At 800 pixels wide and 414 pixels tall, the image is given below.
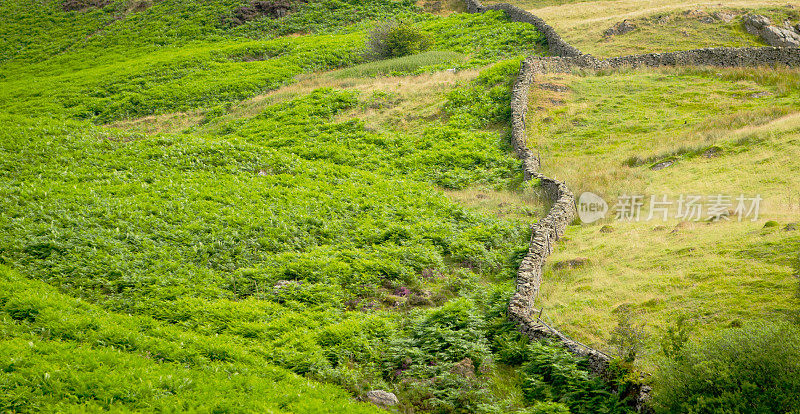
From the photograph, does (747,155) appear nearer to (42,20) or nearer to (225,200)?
(225,200)

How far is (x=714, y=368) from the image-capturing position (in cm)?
840

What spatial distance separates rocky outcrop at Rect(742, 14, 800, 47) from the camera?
3803cm

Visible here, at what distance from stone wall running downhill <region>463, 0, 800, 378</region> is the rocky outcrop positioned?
6.89m

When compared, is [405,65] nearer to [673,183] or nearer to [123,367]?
[673,183]

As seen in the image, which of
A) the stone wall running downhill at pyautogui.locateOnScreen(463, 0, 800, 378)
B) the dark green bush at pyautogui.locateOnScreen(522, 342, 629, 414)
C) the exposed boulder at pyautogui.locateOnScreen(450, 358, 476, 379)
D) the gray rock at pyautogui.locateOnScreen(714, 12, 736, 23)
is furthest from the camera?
the gray rock at pyautogui.locateOnScreen(714, 12, 736, 23)

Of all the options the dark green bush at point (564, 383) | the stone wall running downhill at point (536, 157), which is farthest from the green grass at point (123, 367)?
the stone wall running downhill at point (536, 157)

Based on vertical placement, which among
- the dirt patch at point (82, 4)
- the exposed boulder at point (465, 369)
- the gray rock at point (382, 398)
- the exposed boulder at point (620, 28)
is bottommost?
the exposed boulder at point (465, 369)

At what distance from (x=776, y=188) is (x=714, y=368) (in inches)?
472

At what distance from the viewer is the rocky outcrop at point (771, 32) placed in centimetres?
3803

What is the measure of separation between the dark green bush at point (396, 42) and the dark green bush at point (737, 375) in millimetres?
39796

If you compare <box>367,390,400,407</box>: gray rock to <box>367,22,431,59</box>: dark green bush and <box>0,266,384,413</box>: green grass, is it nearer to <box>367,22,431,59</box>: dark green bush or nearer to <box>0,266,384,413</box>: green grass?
<box>0,266,384,413</box>: green grass

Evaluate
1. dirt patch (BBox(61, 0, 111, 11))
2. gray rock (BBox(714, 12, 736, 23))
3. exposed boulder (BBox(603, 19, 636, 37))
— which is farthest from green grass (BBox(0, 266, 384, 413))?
dirt patch (BBox(61, 0, 111, 11))

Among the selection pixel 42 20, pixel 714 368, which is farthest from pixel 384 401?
pixel 42 20

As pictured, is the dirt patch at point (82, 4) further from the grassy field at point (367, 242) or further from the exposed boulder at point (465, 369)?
the exposed boulder at point (465, 369)
